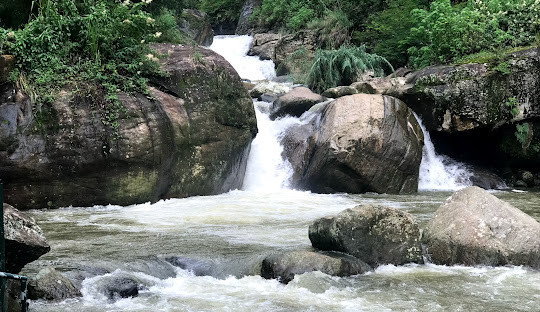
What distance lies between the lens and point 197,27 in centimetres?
2478

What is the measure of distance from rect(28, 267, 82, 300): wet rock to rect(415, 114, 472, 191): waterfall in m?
9.86

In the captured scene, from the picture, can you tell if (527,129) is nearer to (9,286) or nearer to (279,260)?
(279,260)

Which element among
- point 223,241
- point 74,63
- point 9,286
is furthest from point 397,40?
point 9,286

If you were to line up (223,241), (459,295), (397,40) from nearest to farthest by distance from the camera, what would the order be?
(459,295), (223,241), (397,40)

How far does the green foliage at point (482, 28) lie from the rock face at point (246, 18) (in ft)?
47.3

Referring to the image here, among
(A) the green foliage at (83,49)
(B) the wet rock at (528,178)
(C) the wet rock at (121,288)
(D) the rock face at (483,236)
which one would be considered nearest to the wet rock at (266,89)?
(A) the green foliage at (83,49)

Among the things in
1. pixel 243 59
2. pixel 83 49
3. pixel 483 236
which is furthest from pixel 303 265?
A: pixel 243 59

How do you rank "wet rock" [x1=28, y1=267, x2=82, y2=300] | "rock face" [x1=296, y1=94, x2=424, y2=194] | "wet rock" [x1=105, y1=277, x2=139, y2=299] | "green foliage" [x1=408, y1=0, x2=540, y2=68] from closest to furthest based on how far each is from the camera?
1. "wet rock" [x1=28, y1=267, x2=82, y2=300]
2. "wet rock" [x1=105, y1=277, x2=139, y2=299]
3. "rock face" [x1=296, y1=94, x2=424, y2=194]
4. "green foliage" [x1=408, y1=0, x2=540, y2=68]

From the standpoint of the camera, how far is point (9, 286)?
4.18 m

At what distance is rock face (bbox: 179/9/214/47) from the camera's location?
24.2m

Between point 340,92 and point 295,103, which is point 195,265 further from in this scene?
point 340,92

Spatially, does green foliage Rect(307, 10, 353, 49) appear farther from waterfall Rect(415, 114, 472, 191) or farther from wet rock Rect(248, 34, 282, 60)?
waterfall Rect(415, 114, 472, 191)

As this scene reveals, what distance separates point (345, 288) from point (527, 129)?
1001cm

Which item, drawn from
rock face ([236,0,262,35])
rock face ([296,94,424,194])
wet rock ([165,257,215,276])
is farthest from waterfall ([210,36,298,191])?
rock face ([236,0,262,35])
